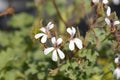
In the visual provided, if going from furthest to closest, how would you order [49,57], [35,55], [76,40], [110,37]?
[35,55]
[49,57]
[110,37]
[76,40]

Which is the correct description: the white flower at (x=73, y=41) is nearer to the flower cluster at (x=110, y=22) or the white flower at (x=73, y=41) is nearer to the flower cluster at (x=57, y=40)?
the flower cluster at (x=57, y=40)

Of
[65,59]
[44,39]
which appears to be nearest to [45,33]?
[44,39]

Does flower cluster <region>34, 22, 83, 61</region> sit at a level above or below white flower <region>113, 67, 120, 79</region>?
above

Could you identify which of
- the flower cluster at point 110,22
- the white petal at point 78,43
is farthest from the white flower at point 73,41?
Answer: the flower cluster at point 110,22

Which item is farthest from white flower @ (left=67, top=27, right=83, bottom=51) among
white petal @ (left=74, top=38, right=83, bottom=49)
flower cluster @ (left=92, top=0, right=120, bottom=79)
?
flower cluster @ (left=92, top=0, right=120, bottom=79)

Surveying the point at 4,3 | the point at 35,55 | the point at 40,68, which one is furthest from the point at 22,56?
the point at 4,3

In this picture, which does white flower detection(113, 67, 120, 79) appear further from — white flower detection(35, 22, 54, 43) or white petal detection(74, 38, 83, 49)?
white flower detection(35, 22, 54, 43)

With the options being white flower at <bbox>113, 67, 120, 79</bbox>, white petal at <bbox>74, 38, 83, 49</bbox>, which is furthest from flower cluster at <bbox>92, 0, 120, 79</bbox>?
white petal at <bbox>74, 38, 83, 49</bbox>

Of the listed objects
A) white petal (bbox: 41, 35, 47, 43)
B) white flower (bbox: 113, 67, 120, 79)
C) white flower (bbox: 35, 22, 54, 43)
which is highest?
white flower (bbox: 35, 22, 54, 43)

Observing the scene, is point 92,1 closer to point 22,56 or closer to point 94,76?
point 94,76

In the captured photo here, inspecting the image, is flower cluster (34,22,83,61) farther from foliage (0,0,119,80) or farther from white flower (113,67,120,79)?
white flower (113,67,120,79)

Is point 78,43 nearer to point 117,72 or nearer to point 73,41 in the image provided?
point 73,41
